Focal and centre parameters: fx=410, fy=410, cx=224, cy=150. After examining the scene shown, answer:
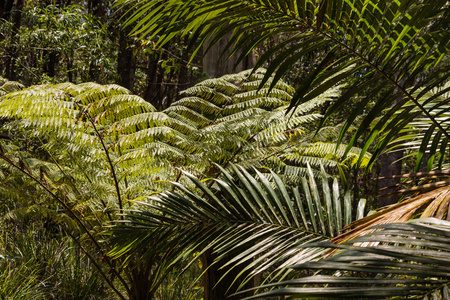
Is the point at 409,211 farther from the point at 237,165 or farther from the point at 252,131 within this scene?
the point at 252,131

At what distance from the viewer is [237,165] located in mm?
2061

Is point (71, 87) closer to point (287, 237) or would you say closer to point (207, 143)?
point (207, 143)

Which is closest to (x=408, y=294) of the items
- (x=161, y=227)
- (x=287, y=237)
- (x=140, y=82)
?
(x=287, y=237)

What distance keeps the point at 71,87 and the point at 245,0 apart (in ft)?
7.68

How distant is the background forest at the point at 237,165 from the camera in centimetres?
123

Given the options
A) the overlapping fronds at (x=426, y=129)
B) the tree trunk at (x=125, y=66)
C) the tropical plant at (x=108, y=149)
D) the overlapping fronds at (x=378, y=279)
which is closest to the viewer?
the overlapping fronds at (x=378, y=279)

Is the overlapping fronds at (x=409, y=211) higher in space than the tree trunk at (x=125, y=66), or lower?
lower

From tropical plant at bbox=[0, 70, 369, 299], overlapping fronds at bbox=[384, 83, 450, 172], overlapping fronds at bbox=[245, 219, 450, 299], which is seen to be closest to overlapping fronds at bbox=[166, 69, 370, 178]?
tropical plant at bbox=[0, 70, 369, 299]

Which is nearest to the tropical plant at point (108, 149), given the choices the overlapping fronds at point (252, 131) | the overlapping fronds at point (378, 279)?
the overlapping fronds at point (252, 131)

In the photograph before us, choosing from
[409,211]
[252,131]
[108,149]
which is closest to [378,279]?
[409,211]

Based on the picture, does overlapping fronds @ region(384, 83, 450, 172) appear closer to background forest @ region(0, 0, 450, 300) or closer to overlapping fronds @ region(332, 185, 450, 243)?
background forest @ region(0, 0, 450, 300)

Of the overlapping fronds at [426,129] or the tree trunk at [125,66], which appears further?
the tree trunk at [125,66]

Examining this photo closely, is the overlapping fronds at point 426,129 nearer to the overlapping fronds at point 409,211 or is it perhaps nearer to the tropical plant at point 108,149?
the overlapping fronds at point 409,211

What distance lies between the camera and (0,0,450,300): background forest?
123cm
